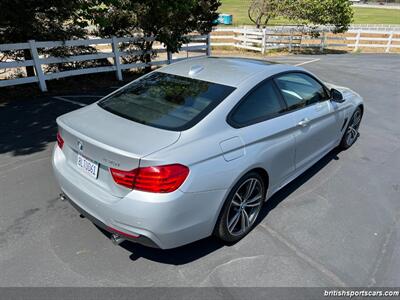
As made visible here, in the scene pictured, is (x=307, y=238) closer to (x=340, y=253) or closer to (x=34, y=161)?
(x=340, y=253)

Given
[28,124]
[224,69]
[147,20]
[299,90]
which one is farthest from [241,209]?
[147,20]

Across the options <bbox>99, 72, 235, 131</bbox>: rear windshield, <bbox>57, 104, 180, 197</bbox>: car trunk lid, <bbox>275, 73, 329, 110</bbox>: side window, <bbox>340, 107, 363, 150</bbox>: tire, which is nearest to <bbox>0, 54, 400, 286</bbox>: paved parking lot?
<bbox>340, 107, 363, 150</bbox>: tire

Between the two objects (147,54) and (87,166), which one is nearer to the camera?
(87,166)

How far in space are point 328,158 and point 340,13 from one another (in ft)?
66.4

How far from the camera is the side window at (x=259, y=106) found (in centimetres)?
314

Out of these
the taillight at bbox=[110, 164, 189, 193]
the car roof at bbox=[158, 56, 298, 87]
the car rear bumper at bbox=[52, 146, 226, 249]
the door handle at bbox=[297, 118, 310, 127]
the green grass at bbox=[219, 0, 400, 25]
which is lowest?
the green grass at bbox=[219, 0, 400, 25]

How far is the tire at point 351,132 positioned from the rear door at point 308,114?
0.77 meters

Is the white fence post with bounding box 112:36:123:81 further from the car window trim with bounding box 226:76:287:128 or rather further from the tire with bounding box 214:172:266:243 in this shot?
the tire with bounding box 214:172:266:243

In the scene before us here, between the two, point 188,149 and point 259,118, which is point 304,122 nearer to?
point 259,118

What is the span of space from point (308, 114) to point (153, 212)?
2.40 meters

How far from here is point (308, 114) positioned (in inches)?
156

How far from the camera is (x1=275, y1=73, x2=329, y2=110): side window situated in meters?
3.75

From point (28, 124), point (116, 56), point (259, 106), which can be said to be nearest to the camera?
point (259, 106)

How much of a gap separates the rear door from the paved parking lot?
0.51 meters
